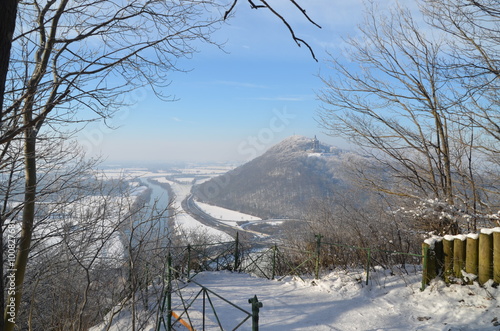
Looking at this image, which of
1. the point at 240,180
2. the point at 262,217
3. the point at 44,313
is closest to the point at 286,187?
the point at 262,217

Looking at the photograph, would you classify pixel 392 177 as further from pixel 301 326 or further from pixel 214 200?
pixel 214 200

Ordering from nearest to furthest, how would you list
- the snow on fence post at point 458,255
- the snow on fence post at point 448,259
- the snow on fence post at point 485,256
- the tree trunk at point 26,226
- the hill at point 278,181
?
the tree trunk at point 26,226, the snow on fence post at point 485,256, the snow on fence post at point 458,255, the snow on fence post at point 448,259, the hill at point 278,181

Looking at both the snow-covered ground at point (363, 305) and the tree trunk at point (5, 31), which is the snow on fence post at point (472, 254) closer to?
the snow-covered ground at point (363, 305)

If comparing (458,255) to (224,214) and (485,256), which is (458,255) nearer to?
(485,256)

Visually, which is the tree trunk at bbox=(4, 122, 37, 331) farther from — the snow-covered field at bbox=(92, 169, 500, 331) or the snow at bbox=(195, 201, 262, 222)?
the snow at bbox=(195, 201, 262, 222)

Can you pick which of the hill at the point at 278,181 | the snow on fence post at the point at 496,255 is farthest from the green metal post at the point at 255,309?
the hill at the point at 278,181

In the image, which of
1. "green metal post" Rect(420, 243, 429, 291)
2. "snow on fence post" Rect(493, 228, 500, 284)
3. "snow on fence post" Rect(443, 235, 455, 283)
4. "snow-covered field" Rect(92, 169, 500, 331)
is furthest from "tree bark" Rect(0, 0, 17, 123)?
"snow on fence post" Rect(443, 235, 455, 283)
